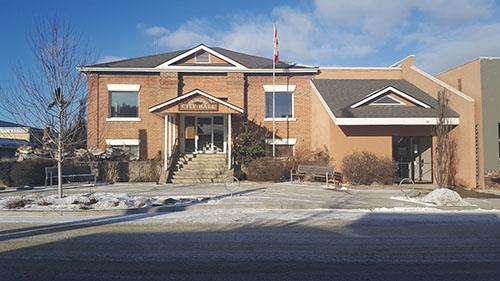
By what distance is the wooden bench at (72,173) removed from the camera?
19462 millimetres

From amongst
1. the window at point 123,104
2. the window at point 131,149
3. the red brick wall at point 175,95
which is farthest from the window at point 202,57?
the window at point 131,149

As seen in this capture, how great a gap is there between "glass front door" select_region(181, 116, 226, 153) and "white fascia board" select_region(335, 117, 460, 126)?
8265mm

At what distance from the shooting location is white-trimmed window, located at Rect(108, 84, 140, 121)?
86.8ft

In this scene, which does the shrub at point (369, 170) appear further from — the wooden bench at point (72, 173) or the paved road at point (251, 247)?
the wooden bench at point (72, 173)

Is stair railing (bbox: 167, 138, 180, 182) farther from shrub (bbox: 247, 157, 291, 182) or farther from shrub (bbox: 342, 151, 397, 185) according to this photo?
shrub (bbox: 342, 151, 397, 185)

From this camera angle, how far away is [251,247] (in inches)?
301

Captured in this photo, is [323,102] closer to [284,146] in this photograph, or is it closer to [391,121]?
[391,121]

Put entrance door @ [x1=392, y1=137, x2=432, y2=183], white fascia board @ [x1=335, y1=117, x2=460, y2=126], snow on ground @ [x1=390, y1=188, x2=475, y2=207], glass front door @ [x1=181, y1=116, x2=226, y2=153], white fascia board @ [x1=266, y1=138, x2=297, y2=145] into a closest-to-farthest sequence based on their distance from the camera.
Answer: snow on ground @ [x1=390, y1=188, x2=475, y2=207] → white fascia board @ [x1=335, y1=117, x2=460, y2=126] → entrance door @ [x1=392, y1=137, x2=432, y2=183] → glass front door @ [x1=181, y1=116, x2=226, y2=153] → white fascia board @ [x1=266, y1=138, x2=297, y2=145]

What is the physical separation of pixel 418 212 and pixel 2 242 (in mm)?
10639

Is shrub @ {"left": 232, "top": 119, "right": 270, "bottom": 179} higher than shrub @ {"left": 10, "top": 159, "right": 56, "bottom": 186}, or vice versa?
shrub @ {"left": 232, "top": 119, "right": 270, "bottom": 179}

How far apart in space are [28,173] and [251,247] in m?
15.9

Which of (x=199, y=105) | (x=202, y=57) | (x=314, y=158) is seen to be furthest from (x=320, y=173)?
(x=202, y=57)

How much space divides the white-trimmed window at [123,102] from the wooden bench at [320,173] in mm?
11879

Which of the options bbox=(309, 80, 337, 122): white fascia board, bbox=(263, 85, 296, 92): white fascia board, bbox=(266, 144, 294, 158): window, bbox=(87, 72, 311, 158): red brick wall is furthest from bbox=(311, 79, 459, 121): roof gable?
bbox=(266, 144, 294, 158): window
